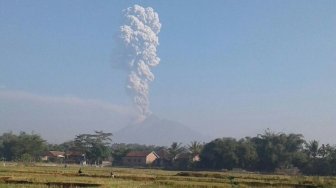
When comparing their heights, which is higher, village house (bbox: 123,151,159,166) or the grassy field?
village house (bbox: 123,151,159,166)

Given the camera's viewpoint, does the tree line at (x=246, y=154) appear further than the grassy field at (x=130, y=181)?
Yes

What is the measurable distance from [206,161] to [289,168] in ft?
51.8

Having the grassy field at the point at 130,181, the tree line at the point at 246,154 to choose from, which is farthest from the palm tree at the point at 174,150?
the grassy field at the point at 130,181

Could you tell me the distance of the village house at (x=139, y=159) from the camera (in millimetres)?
115062

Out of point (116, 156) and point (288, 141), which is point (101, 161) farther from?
point (288, 141)

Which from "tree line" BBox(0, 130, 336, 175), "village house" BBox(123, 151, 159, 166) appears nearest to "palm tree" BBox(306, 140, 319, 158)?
"tree line" BBox(0, 130, 336, 175)

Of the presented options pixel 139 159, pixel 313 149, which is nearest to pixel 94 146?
pixel 139 159

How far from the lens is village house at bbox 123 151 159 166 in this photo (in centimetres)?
11506

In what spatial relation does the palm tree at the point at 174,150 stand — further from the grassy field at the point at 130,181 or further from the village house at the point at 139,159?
the grassy field at the point at 130,181

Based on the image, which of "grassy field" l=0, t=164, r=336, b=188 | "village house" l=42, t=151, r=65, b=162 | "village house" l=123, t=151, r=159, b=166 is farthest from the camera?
"village house" l=42, t=151, r=65, b=162

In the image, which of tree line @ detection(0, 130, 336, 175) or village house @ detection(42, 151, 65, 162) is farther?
village house @ detection(42, 151, 65, 162)

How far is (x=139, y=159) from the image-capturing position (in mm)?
116188

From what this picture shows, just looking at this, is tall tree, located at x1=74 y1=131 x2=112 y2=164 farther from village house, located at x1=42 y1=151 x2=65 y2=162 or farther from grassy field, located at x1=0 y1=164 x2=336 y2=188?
grassy field, located at x1=0 y1=164 x2=336 y2=188

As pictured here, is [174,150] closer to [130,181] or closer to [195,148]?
[195,148]
